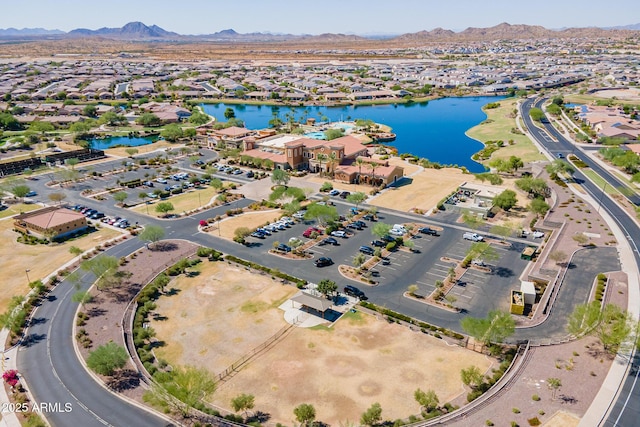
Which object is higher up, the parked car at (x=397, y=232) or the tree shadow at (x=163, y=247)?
the parked car at (x=397, y=232)

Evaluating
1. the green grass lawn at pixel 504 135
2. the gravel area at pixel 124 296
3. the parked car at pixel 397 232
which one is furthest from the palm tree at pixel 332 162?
the green grass lawn at pixel 504 135

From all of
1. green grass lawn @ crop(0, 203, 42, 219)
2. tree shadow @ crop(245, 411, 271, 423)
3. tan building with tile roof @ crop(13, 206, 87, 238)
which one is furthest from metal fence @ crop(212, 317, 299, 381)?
green grass lawn @ crop(0, 203, 42, 219)

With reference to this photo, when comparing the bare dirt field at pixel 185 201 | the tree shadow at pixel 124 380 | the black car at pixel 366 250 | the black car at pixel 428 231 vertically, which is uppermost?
the black car at pixel 428 231

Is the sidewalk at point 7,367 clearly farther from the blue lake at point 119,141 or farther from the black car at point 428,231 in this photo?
the blue lake at point 119,141

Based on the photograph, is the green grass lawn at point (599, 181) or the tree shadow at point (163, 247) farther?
the green grass lawn at point (599, 181)

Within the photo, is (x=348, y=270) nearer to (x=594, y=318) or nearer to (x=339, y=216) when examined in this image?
(x=339, y=216)

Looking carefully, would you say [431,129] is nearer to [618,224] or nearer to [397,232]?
[618,224]

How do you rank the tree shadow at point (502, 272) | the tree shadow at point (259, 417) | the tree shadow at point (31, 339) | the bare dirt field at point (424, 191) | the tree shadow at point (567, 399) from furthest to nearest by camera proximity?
1. the bare dirt field at point (424, 191)
2. the tree shadow at point (502, 272)
3. the tree shadow at point (31, 339)
4. the tree shadow at point (567, 399)
5. the tree shadow at point (259, 417)
